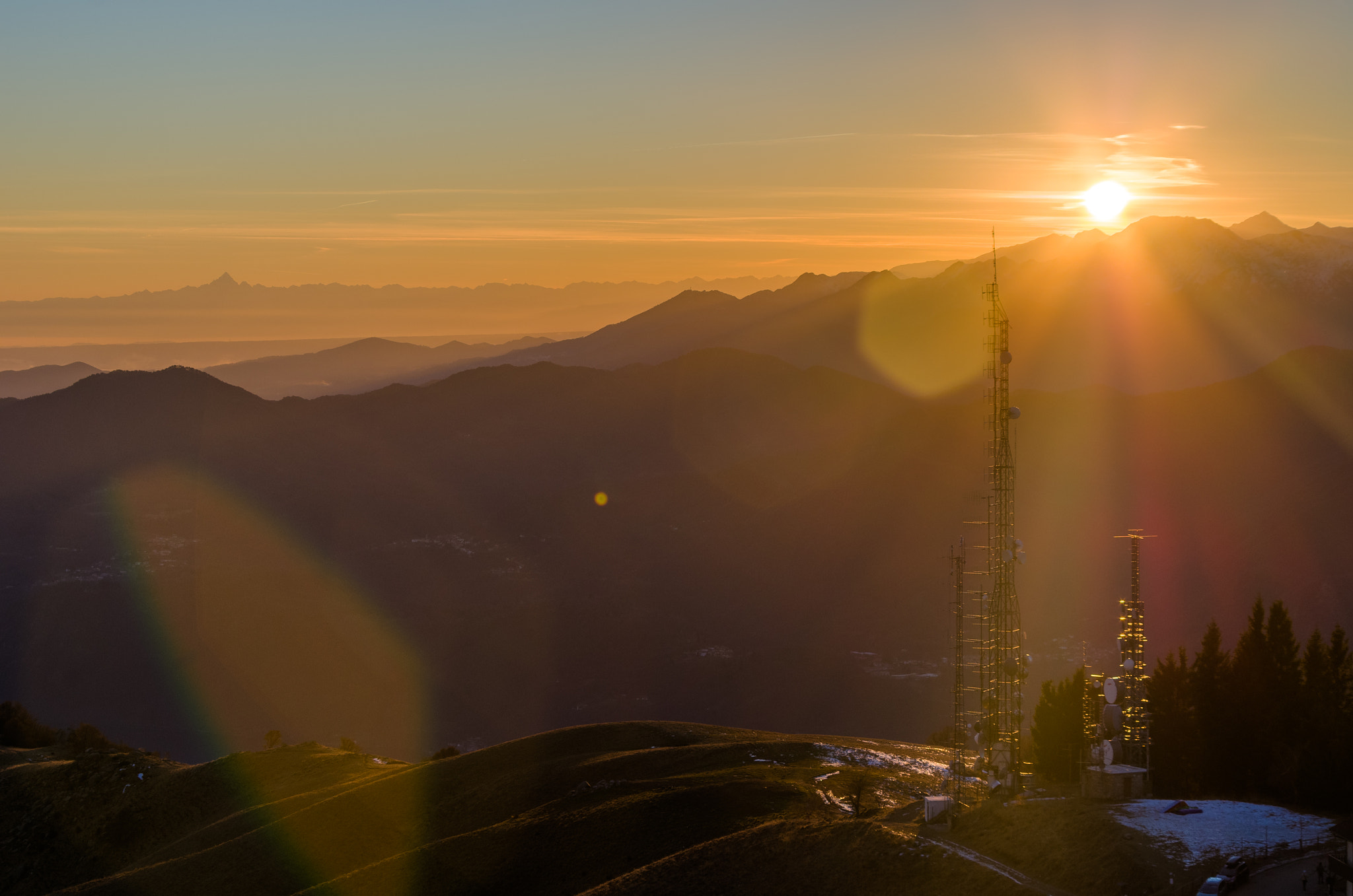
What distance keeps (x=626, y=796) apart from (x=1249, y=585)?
147337 millimetres

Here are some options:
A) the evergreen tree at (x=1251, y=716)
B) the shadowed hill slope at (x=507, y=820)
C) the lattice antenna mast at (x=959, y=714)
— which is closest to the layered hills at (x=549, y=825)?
the shadowed hill slope at (x=507, y=820)

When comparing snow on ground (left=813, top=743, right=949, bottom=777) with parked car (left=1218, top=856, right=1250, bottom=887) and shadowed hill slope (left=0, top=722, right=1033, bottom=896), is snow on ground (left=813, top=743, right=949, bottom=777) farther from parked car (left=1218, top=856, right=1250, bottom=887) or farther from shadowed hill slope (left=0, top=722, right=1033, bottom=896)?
parked car (left=1218, top=856, right=1250, bottom=887)

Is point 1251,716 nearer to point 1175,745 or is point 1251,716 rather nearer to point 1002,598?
point 1175,745

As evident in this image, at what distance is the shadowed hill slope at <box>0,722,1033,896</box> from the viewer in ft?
138

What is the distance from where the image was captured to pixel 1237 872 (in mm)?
33906

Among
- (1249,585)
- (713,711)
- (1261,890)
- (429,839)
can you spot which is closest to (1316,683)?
(1261,890)

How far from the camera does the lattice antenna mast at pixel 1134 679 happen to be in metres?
45.2

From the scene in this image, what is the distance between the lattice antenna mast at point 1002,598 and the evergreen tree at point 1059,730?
38.9 feet

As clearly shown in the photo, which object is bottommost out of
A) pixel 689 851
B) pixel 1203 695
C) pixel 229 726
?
pixel 229 726

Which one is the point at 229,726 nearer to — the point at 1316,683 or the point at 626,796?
the point at 626,796

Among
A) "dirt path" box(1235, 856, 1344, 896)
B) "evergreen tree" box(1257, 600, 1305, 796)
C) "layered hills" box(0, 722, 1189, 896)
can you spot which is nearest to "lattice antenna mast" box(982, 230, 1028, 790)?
"layered hills" box(0, 722, 1189, 896)

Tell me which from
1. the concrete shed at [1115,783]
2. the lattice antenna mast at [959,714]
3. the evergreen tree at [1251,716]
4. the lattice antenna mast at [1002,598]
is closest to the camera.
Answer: the concrete shed at [1115,783]

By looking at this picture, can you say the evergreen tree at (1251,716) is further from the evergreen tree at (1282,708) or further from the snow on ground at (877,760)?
the snow on ground at (877,760)

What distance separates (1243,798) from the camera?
5422 centimetres
